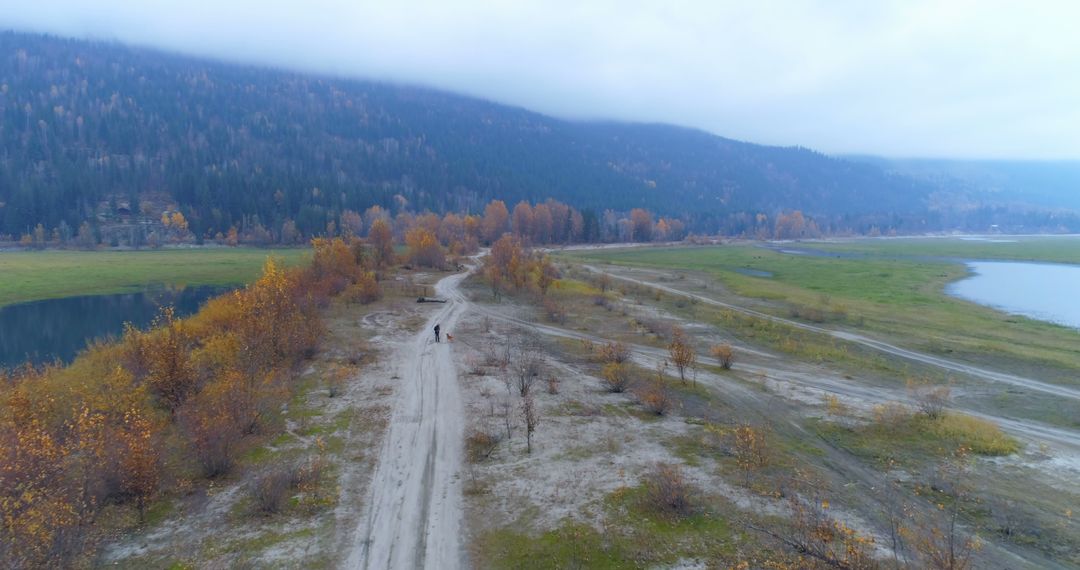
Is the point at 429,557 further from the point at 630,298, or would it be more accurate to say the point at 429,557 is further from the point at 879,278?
the point at 879,278

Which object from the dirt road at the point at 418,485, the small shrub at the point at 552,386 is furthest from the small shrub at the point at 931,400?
the dirt road at the point at 418,485

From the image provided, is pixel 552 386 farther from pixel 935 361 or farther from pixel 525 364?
pixel 935 361

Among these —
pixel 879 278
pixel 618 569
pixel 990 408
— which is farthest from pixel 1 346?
pixel 879 278

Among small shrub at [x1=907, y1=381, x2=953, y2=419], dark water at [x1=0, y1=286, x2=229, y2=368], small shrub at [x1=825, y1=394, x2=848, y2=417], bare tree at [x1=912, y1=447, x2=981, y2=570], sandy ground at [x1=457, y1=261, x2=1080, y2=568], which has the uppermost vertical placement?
small shrub at [x1=907, y1=381, x2=953, y2=419]

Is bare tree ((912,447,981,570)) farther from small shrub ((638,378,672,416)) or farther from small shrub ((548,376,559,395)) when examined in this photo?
small shrub ((548,376,559,395))

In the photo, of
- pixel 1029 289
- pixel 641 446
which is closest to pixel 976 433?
pixel 641 446

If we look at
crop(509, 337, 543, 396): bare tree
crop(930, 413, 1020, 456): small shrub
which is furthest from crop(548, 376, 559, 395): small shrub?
crop(930, 413, 1020, 456): small shrub
